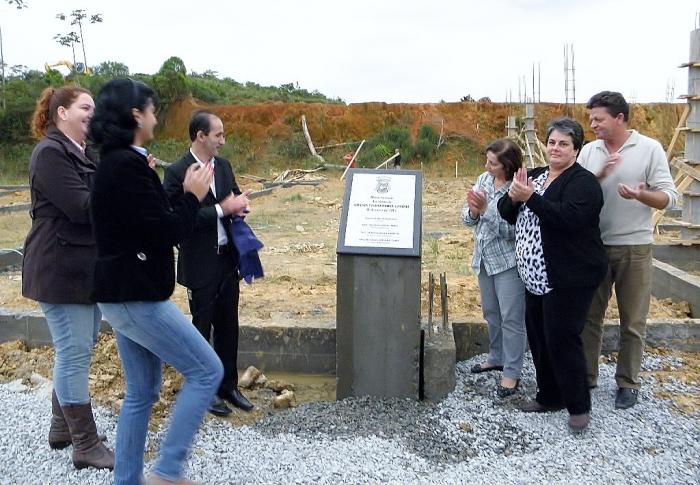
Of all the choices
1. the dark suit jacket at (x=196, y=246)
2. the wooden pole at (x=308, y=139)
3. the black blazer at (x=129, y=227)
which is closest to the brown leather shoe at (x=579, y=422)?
the dark suit jacket at (x=196, y=246)

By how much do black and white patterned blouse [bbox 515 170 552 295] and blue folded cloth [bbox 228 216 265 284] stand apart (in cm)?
171

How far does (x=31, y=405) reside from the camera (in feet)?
14.1

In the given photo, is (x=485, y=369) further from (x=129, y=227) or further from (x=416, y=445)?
(x=129, y=227)

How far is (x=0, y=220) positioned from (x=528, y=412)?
12649 millimetres

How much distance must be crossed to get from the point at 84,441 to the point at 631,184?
358 centimetres

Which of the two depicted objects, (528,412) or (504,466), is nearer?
(504,466)

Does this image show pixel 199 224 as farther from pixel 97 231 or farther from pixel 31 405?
pixel 31 405

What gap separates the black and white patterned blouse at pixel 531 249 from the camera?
3.93 m

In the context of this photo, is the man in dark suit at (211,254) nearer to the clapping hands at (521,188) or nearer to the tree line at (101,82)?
the clapping hands at (521,188)


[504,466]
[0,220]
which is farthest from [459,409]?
[0,220]

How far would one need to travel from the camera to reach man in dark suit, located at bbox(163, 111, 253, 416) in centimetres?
412

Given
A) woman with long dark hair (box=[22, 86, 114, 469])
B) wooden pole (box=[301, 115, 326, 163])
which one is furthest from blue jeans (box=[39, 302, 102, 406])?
wooden pole (box=[301, 115, 326, 163])

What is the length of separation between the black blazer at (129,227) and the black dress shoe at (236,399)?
6.10ft

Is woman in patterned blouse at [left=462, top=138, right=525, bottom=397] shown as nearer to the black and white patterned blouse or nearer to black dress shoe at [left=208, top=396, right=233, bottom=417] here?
the black and white patterned blouse
